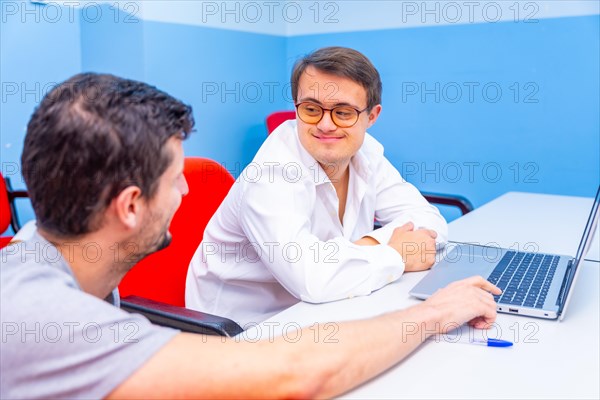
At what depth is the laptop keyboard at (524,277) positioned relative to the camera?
115 centimetres

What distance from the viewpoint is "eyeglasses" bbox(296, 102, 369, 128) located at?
152cm

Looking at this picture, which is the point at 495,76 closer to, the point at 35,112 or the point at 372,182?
the point at 372,182

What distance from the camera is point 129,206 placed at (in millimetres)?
797

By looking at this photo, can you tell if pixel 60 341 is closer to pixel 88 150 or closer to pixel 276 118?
pixel 88 150

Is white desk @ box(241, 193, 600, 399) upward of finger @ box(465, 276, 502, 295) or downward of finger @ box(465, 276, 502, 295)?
downward

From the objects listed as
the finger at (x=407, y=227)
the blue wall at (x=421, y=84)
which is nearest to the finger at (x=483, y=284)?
the finger at (x=407, y=227)

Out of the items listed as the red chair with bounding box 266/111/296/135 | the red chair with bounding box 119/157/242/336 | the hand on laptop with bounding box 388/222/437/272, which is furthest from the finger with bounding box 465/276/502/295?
the red chair with bounding box 266/111/296/135

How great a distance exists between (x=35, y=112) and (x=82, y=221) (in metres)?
0.16

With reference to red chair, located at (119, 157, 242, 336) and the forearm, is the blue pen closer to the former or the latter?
the forearm

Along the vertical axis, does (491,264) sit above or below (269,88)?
below

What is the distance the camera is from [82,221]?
2.58 ft

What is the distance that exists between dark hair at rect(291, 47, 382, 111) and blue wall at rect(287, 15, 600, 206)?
156cm

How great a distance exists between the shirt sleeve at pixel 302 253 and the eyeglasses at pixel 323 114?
0.18m

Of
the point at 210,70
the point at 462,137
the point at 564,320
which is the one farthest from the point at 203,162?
the point at 462,137
